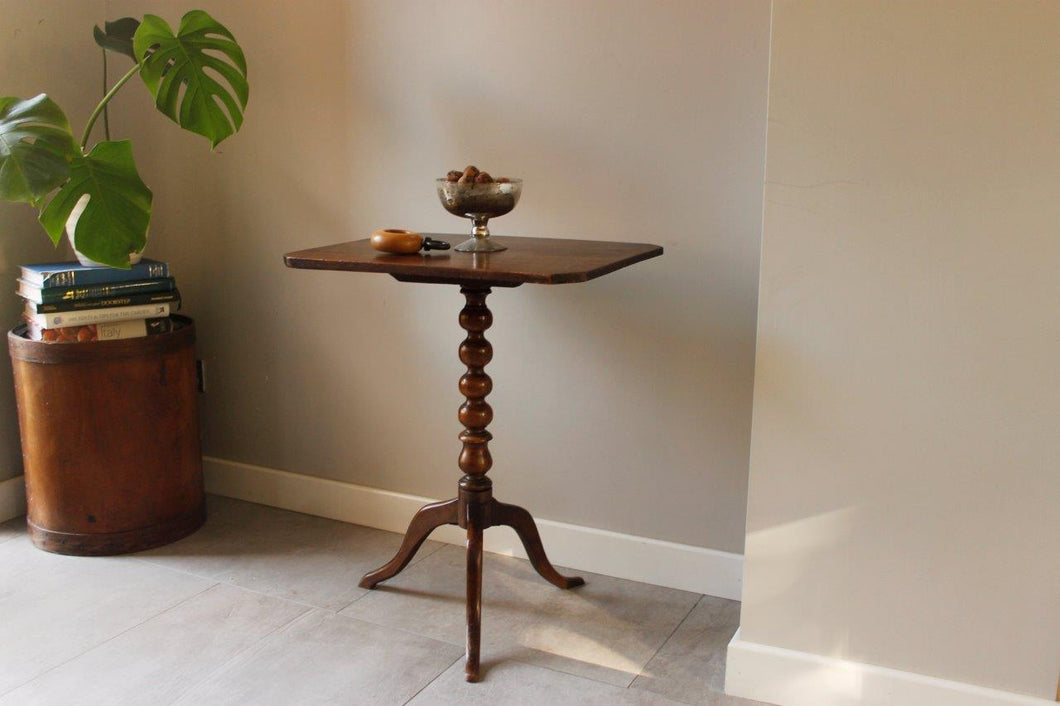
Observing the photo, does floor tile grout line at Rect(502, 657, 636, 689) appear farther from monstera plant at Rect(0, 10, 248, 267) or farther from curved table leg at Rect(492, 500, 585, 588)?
monstera plant at Rect(0, 10, 248, 267)

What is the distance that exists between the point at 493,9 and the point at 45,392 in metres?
1.39

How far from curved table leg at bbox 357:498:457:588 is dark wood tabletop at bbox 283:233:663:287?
0.54 metres

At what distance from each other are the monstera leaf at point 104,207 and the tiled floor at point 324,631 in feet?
2.50

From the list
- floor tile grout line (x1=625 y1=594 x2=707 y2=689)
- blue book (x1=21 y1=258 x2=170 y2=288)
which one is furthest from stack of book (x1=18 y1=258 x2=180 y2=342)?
floor tile grout line (x1=625 y1=594 x2=707 y2=689)

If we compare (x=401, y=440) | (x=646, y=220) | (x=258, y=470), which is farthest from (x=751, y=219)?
(x=258, y=470)

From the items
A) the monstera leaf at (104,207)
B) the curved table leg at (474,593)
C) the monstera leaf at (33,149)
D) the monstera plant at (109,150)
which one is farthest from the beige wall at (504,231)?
the monstera leaf at (33,149)

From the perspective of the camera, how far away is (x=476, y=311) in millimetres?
1996

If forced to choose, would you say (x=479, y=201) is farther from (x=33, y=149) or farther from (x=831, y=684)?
(x=831, y=684)

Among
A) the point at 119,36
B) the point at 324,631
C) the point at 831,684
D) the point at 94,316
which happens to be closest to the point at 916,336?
the point at 831,684

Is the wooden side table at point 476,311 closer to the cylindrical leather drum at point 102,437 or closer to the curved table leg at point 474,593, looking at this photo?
the curved table leg at point 474,593

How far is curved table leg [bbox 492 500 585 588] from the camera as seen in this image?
2.15m

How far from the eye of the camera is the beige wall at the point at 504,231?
6.93 feet

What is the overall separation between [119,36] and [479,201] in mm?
1202

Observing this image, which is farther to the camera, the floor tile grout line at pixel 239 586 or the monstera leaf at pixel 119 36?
the monstera leaf at pixel 119 36
